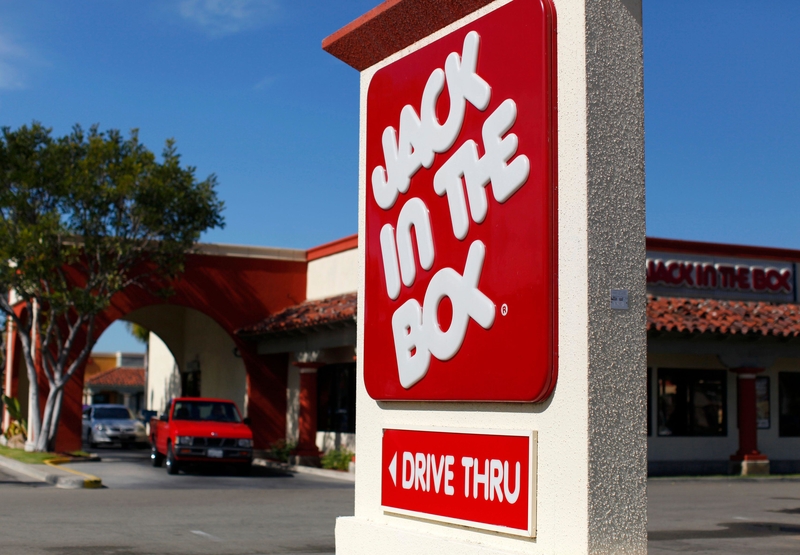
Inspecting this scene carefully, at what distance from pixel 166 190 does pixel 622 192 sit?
62.0 ft

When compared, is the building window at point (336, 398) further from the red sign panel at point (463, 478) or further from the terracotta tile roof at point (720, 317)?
the red sign panel at point (463, 478)

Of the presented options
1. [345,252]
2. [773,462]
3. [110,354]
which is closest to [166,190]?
[345,252]

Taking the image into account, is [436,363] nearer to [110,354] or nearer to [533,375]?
[533,375]

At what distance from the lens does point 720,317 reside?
22234 mm

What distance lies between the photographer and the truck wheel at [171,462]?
69.1 ft

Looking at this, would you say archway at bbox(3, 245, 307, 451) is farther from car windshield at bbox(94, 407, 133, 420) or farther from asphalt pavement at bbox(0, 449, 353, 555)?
car windshield at bbox(94, 407, 133, 420)

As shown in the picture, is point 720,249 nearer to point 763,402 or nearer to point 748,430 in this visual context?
point 763,402

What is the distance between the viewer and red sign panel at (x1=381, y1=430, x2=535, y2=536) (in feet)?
16.5

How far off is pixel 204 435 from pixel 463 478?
1650 cm

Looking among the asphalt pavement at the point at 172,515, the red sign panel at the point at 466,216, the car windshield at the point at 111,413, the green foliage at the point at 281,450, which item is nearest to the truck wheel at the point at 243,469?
the asphalt pavement at the point at 172,515

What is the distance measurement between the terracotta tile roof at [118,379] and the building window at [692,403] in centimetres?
4574

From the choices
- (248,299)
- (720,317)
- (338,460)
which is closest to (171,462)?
(338,460)

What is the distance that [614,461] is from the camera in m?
4.70

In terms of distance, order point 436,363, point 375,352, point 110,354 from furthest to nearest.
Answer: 1. point 110,354
2. point 375,352
3. point 436,363
